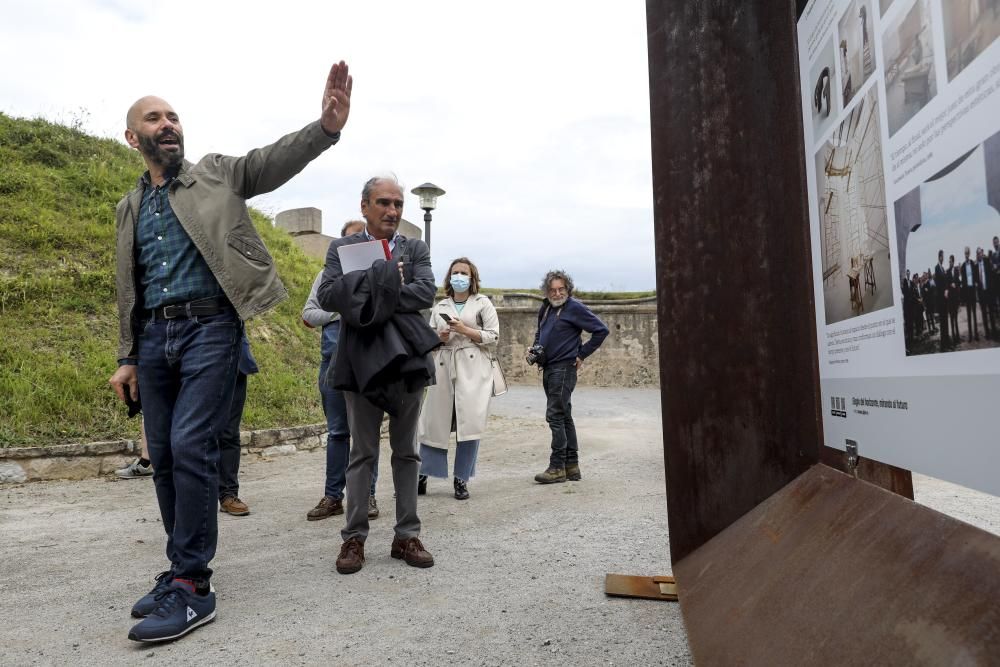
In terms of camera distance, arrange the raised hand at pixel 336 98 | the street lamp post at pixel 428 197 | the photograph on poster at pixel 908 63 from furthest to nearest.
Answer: the street lamp post at pixel 428 197
the raised hand at pixel 336 98
the photograph on poster at pixel 908 63

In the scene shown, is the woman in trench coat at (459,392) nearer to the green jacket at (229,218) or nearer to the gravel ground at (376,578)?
the gravel ground at (376,578)

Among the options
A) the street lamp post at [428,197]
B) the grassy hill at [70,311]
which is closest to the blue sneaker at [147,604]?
the grassy hill at [70,311]

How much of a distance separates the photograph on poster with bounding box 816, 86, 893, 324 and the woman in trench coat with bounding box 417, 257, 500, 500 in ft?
11.0

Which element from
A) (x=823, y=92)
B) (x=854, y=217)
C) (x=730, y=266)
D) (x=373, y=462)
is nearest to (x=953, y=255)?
(x=854, y=217)

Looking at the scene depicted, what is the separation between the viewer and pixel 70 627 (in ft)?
8.17

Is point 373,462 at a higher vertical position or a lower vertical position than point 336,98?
lower

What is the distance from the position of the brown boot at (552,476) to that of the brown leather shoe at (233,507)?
2.22m

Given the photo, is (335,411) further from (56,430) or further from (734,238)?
(56,430)

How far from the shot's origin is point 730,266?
208 centimetres

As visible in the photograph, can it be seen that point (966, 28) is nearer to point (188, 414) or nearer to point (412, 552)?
point (188, 414)

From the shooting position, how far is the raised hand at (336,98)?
2.67 metres

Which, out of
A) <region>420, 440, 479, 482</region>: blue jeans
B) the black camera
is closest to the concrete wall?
the black camera

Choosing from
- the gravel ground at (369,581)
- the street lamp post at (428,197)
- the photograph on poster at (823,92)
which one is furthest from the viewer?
the street lamp post at (428,197)

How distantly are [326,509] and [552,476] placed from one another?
6.23 ft
